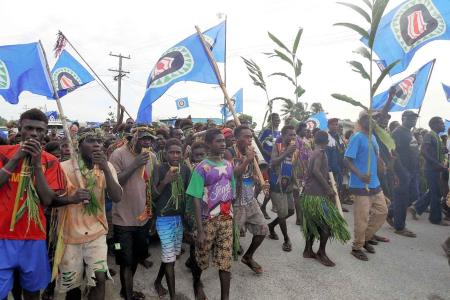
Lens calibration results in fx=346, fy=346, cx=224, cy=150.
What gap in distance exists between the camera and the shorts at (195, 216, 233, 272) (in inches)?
136

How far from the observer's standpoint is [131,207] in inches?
134

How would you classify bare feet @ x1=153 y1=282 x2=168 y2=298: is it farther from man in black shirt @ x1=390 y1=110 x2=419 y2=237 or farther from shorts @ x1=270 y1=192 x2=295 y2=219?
man in black shirt @ x1=390 y1=110 x2=419 y2=237

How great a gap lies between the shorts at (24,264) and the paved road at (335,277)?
133 centimetres

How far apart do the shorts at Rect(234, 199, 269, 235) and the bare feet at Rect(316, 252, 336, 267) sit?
959 millimetres

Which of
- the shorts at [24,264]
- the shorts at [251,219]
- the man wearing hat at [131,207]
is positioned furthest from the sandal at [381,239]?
the shorts at [24,264]

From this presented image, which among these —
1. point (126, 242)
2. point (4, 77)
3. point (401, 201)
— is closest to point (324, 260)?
point (401, 201)

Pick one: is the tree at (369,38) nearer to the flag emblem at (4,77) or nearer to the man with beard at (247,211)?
the man with beard at (247,211)

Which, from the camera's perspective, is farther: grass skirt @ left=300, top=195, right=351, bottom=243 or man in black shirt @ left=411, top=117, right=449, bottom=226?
man in black shirt @ left=411, top=117, right=449, bottom=226

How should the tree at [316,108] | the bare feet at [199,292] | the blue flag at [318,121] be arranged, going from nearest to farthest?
1. the bare feet at [199,292]
2. the blue flag at [318,121]
3. the tree at [316,108]

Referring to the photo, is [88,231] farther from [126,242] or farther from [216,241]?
[216,241]

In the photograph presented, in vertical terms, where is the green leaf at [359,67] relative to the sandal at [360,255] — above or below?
above

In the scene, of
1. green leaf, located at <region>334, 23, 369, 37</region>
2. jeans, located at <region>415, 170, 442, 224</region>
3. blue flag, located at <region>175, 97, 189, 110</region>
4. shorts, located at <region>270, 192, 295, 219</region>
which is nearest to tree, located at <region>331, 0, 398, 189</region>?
green leaf, located at <region>334, 23, 369, 37</region>

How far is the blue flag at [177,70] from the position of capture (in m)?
5.57

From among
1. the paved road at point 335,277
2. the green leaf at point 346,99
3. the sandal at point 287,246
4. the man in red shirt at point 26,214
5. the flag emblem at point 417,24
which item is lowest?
the paved road at point 335,277
